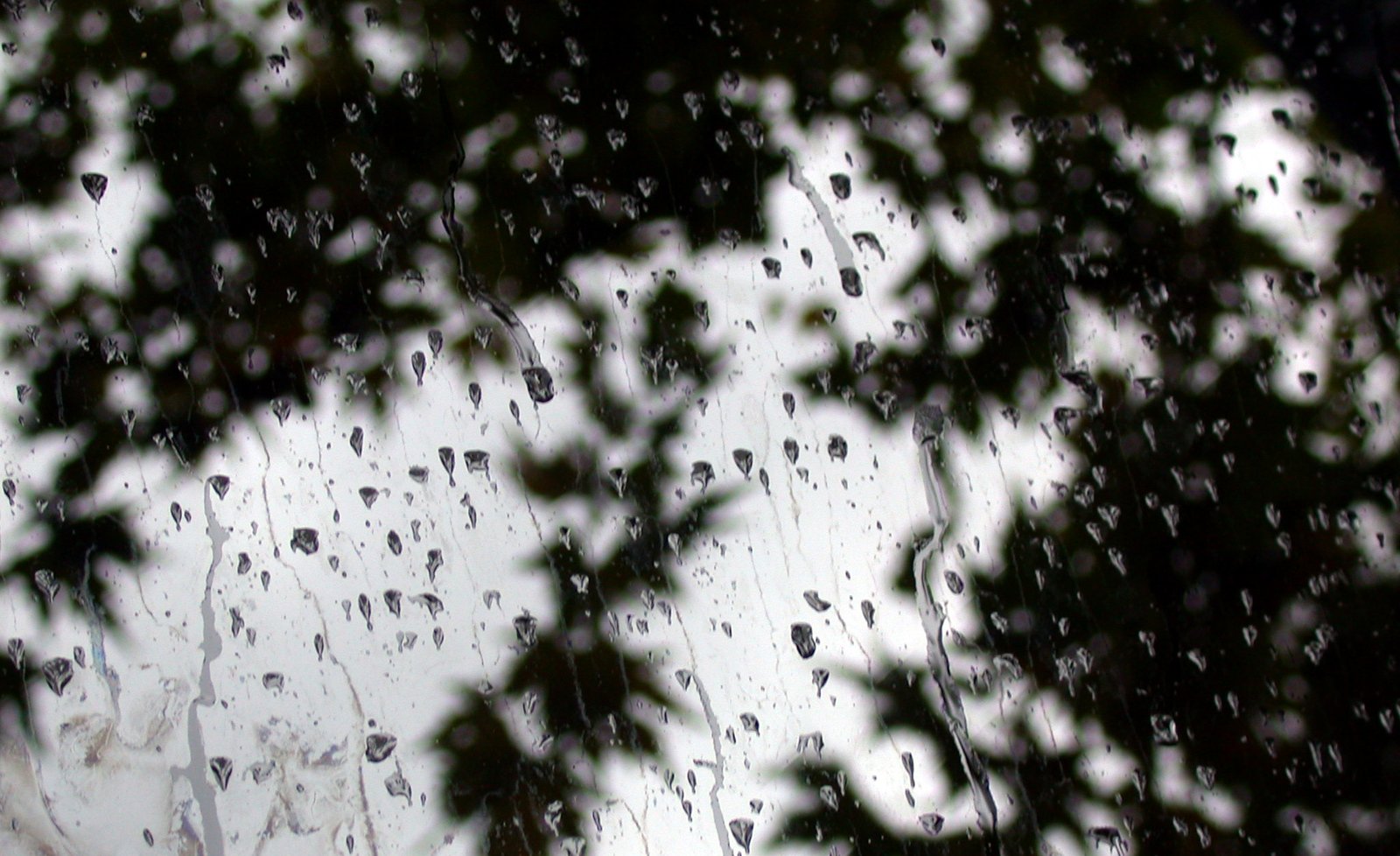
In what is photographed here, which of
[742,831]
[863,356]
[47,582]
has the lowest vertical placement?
[742,831]

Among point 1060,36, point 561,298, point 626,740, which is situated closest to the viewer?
point 626,740

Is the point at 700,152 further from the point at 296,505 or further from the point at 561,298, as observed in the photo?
the point at 296,505

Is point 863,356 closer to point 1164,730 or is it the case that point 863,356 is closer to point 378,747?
point 1164,730

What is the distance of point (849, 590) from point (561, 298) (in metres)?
0.34

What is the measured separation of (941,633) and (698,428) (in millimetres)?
257

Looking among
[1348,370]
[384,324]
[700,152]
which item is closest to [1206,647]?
[1348,370]

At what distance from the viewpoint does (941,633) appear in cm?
81

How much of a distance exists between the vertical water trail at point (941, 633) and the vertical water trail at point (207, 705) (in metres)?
0.53

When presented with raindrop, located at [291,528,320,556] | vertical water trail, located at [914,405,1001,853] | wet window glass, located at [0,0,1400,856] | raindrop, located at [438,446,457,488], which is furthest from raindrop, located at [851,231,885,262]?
raindrop, located at [291,528,320,556]

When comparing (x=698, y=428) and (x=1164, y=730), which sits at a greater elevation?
(x=698, y=428)

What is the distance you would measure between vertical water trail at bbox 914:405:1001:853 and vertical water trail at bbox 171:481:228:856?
534 millimetres

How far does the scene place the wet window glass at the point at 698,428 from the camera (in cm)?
73

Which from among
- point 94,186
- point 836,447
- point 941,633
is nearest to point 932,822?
point 941,633

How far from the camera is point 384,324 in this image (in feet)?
2.71
